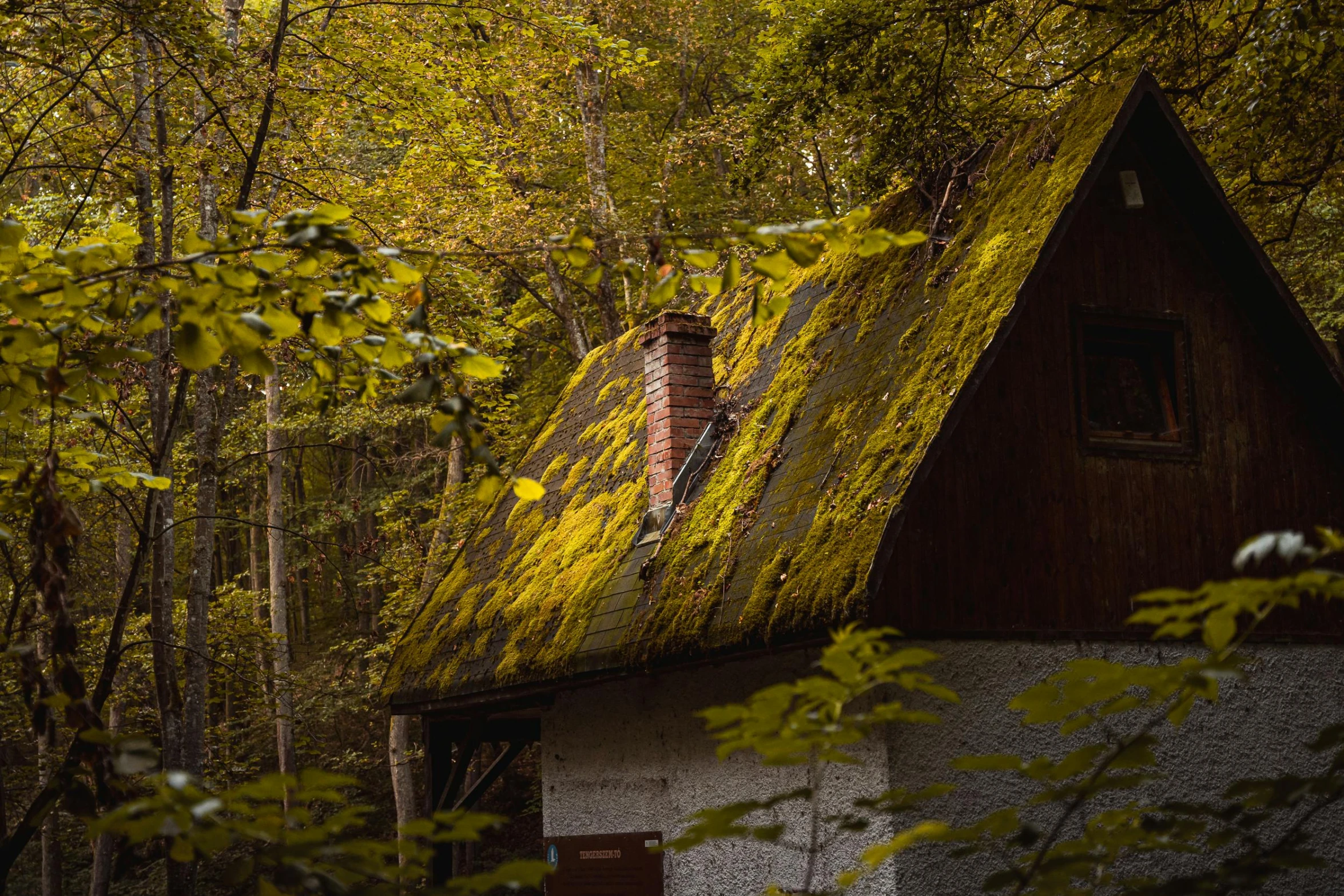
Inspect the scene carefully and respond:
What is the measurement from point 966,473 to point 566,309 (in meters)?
14.1

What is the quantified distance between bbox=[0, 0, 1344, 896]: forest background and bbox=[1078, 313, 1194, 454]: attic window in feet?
5.18

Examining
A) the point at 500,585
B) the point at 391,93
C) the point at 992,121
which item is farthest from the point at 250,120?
the point at 992,121

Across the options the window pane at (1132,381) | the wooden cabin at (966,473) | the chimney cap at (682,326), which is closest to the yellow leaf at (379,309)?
the wooden cabin at (966,473)

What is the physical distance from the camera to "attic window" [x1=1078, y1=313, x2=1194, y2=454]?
8578mm

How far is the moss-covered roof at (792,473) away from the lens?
7.75 metres

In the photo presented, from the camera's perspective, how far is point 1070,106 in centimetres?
910

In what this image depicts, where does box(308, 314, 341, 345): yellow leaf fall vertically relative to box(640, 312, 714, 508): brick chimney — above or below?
below

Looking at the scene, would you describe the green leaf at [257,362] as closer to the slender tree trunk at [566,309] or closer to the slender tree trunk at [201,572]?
the slender tree trunk at [201,572]

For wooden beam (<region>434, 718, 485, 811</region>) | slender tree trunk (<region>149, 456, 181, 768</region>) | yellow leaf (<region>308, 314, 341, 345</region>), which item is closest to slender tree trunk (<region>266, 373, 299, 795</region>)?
wooden beam (<region>434, 718, 485, 811</region>)

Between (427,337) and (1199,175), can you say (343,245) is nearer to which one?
(427,337)

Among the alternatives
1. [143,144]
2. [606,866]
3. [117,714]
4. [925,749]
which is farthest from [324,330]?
[117,714]

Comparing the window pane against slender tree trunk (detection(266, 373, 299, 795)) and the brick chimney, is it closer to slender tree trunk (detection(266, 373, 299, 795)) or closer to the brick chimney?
the brick chimney

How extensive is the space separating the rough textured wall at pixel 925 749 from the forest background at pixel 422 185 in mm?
2376

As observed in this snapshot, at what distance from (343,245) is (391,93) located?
891cm
